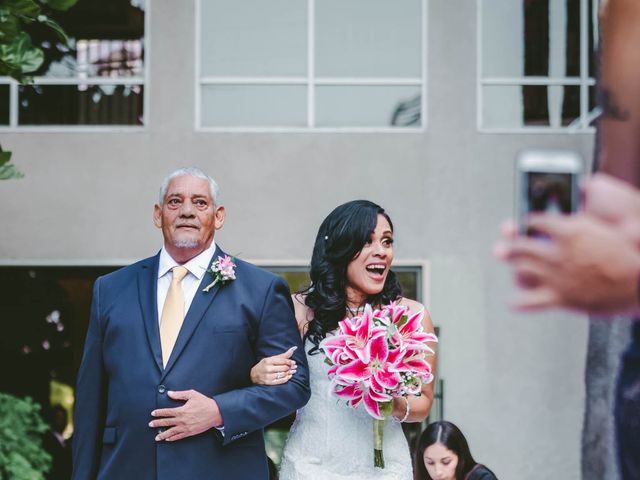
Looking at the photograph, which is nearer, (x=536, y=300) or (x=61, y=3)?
(x=536, y=300)

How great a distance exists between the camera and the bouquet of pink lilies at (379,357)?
12.9 ft

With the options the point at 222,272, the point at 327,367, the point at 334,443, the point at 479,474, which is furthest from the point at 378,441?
the point at 479,474

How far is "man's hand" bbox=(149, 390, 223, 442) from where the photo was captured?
13.0 feet

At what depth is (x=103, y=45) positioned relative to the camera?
863cm

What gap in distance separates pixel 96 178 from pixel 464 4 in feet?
11.0

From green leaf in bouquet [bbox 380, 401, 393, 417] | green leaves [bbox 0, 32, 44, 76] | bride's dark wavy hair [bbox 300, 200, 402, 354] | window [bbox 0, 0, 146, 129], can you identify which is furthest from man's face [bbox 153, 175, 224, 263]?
window [bbox 0, 0, 146, 129]

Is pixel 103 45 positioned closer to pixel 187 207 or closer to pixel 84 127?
pixel 84 127

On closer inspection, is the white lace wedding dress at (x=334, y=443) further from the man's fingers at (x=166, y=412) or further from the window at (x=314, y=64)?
the window at (x=314, y=64)

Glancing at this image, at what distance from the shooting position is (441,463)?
5.65 metres

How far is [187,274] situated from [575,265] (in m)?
3.19

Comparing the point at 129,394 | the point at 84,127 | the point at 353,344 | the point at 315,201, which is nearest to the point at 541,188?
the point at 353,344

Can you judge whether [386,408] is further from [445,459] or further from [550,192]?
[550,192]

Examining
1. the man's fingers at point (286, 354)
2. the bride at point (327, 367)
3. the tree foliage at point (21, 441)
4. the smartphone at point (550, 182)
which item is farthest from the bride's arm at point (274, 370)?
the tree foliage at point (21, 441)

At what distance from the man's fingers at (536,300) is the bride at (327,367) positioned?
9.90 feet
